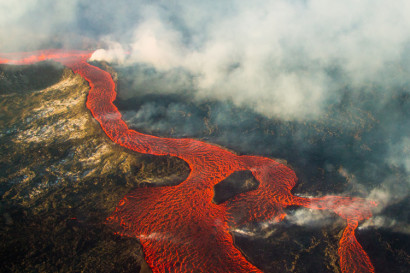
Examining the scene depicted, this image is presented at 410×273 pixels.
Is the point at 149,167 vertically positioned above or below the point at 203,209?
above

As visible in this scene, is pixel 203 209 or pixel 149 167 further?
pixel 149 167

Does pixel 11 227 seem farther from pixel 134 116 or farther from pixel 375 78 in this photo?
pixel 375 78

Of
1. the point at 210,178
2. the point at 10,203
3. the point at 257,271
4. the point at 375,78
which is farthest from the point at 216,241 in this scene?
the point at 375,78

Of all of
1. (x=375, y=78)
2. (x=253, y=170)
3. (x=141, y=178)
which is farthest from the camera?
(x=375, y=78)
